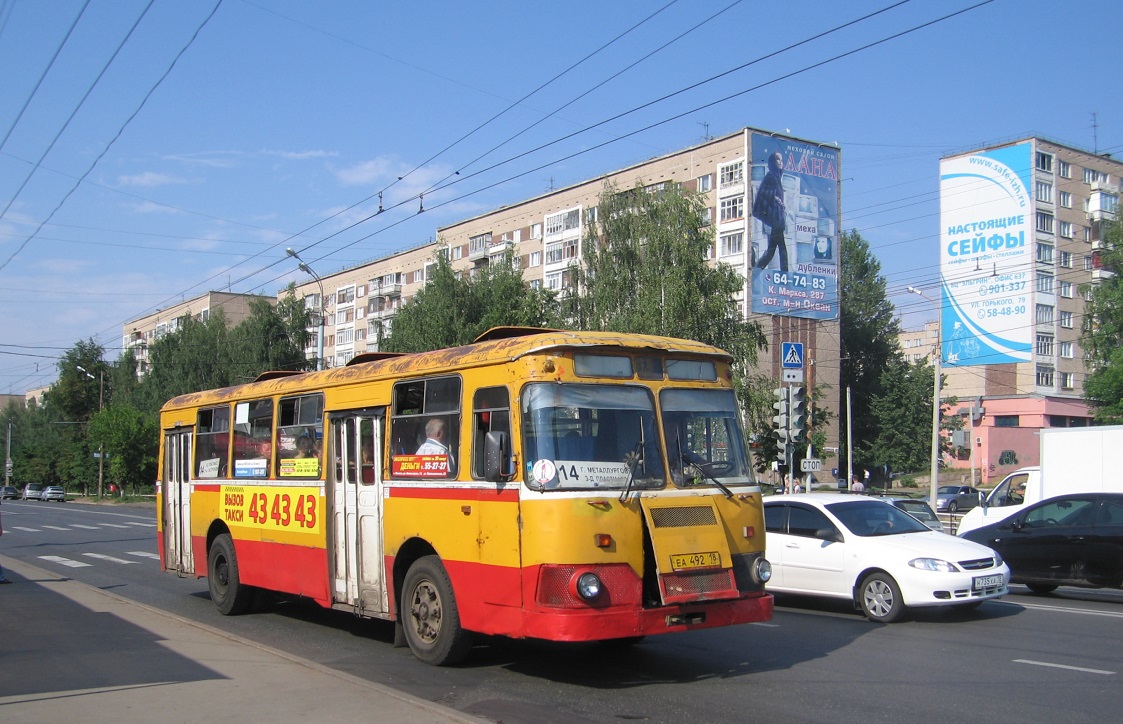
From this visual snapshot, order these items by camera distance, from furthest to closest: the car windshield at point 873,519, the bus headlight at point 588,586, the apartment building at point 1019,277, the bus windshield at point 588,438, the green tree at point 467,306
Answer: the apartment building at point 1019,277, the green tree at point 467,306, the car windshield at point 873,519, the bus windshield at point 588,438, the bus headlight at point 588,586

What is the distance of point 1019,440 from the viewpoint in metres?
73.2

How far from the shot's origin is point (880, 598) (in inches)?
501

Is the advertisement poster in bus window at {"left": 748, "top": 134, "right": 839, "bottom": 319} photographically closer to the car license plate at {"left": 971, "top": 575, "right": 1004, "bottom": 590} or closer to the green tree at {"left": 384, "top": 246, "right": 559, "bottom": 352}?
the green tree at {"left": 384, "top": 246, "right": 559, "bottom": 352}

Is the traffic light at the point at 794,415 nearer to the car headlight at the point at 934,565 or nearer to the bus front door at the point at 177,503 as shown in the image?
the car headlight at the point at 934,565

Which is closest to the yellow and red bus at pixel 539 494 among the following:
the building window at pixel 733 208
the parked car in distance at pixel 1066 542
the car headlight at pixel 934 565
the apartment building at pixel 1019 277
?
the car headlight at pixel 934 565

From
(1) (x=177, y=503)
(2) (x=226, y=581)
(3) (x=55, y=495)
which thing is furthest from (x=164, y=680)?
(3) (x=55, y=495)

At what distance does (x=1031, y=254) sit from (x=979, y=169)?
757 cm

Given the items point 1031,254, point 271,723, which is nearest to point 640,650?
point 271,723

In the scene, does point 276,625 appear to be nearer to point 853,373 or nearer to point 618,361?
point 618,361

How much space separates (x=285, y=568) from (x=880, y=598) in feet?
24.0

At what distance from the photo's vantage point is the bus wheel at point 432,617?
9.20 metres

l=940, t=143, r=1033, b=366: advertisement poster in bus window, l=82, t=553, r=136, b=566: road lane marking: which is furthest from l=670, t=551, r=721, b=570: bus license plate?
l=940, t=143, r=1033, b=366: advertisement poster in bus window

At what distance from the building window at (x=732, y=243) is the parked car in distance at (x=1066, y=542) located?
42.0 metres

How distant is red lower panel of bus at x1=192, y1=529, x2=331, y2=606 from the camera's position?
37.4 feet
